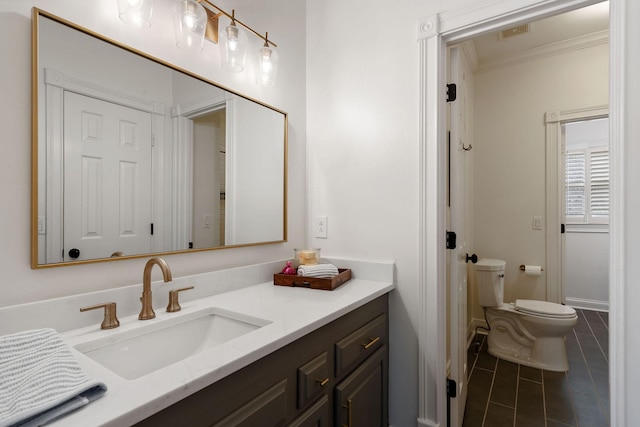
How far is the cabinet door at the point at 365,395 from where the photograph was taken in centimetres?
117

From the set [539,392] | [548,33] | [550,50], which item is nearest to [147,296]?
[539,392]

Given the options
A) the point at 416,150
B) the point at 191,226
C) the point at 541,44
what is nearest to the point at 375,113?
the point at 416,150

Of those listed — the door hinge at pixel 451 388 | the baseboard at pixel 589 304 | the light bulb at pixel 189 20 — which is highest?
the light bulb at pixel 189 20

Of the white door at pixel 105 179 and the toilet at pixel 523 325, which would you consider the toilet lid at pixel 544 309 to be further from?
the white door at pixel 105 179

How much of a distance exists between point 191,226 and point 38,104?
24.0 inches

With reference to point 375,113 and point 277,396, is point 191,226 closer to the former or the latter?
point 277,396

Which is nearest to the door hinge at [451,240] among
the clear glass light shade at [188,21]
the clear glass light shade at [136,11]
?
the clear glass light shade at [188,21]

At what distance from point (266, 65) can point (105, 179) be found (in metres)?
0.91

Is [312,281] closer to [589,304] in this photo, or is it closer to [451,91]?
[451,91]

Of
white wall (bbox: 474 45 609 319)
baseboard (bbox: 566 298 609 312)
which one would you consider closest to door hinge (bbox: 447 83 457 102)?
white wall (bbox: 474 45 609 319)

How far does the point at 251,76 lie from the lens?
1.61 meters

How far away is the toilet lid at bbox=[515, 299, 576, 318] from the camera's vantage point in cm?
248

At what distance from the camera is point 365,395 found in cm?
133

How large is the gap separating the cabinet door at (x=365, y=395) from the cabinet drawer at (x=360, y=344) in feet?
0.13
